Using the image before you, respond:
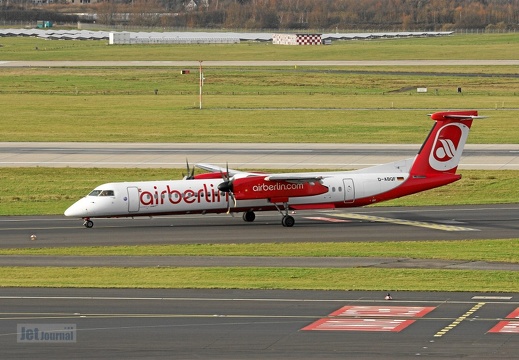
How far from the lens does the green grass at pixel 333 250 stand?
43.8 meters

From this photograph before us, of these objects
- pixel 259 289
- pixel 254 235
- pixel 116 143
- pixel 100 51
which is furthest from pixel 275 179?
pixel 100 51

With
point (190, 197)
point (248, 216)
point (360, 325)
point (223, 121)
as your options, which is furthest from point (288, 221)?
point (223, 121)

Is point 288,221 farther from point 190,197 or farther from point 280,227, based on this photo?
point 190,197

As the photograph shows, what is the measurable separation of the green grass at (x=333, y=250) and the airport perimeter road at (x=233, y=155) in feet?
76.7

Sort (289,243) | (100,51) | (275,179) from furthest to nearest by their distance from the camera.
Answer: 1. (100,51)
2. (275,179)
3. (289,243)

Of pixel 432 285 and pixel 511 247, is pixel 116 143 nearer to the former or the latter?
pixel 511 247

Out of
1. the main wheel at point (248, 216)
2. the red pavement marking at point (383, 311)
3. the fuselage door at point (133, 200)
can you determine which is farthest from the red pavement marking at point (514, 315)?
the fuselage door at point (133, 200)

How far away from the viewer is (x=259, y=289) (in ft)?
119

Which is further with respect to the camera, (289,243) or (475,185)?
(475,185)

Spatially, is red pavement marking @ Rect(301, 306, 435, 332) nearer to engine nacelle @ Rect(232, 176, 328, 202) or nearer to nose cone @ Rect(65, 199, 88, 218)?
engine nacelle @ Rect(232, 176, 328, 202)

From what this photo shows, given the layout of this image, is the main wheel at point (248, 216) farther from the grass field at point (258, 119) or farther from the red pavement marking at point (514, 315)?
the red pavement marking at point (514, 315)

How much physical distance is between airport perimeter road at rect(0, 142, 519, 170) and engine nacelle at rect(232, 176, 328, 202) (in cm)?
1743

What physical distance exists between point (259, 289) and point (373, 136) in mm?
53956

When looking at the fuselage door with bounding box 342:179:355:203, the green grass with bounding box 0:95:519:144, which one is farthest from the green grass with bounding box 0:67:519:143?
the fuselage door with bounding box 342:179:355:203
